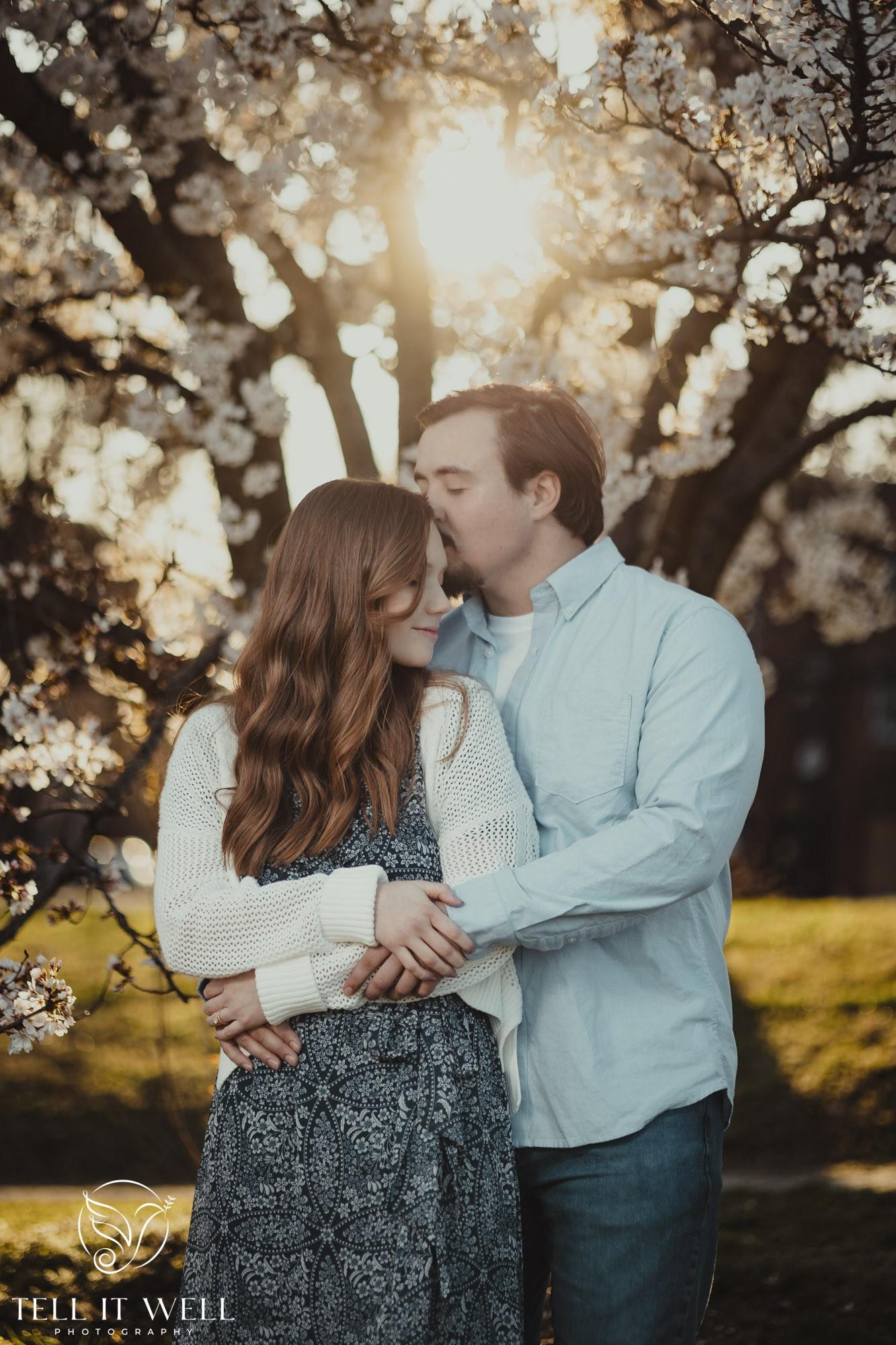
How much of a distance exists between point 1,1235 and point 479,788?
3213 mm

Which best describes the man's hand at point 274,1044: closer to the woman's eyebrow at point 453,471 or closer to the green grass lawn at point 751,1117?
the woman's eyebrow at point 453,471

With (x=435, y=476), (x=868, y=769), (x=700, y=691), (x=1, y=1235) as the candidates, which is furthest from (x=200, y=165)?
(x=868, y=769)

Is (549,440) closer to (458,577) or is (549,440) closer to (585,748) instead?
(458,577)

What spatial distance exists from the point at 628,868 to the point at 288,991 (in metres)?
0.63

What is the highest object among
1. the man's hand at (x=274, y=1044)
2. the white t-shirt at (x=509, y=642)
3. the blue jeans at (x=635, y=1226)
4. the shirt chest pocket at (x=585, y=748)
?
the white t-shirt at (x=509, y=642)

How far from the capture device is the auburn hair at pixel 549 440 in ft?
8.71

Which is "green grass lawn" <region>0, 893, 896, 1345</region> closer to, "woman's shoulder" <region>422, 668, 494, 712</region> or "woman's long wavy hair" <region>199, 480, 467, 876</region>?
"woman's long wavy hair" <region>199, 480, 467, 876</region>

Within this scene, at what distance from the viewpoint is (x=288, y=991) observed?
6.75ft

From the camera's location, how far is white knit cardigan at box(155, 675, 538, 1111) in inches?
80.6

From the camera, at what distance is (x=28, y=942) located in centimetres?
891

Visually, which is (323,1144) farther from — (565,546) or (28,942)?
(28,942)

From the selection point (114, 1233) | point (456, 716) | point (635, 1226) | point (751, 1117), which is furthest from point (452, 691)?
point (751, 1117)

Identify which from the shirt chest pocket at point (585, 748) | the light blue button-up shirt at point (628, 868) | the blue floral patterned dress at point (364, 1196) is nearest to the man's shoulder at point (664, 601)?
the light blue button-up shirt at point (628, 868)

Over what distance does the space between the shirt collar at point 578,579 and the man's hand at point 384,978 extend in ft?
2.88
